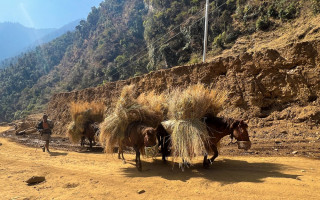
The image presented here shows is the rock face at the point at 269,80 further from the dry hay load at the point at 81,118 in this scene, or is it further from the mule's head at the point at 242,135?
the mule's head at the point at 242,135

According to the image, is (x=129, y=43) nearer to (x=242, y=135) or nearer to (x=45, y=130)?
(x=45, y=130)

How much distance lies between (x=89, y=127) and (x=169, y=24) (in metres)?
35.2

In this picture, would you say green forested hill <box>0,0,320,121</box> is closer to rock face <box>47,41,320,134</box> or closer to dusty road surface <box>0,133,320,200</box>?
rock face <box>47,41,320,134</box>

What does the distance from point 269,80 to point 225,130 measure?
17.1 feet

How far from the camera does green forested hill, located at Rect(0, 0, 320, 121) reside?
23422 millimetres

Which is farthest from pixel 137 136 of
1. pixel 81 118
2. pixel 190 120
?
pixel 81 118

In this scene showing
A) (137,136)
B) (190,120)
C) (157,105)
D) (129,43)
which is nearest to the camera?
(190,120)

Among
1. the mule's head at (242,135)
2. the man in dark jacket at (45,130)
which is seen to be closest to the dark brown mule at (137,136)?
the mule's head at (242,135)

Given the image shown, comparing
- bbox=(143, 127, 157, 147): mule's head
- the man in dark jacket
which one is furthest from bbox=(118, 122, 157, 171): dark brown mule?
the man in dark jacket

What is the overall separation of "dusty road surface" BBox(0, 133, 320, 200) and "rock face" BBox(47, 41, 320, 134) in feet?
12.0

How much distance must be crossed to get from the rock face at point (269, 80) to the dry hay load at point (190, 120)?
444 centimetres

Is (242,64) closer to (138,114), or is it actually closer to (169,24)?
(138,114)

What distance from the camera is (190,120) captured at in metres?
4.76

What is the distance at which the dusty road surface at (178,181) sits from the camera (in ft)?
11.7
